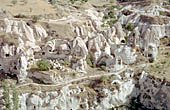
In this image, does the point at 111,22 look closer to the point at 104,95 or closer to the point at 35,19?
the point at 35,19

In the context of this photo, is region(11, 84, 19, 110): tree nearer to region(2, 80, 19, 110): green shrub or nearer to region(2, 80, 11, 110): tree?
region(2, 80, 19, 110): green shrub

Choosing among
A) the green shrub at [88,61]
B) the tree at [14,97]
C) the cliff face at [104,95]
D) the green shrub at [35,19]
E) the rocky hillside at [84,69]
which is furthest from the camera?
the green shrub at [35,19]

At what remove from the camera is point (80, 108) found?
116ft

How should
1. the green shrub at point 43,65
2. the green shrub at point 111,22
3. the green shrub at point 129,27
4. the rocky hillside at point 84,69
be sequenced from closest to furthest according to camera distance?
the rocky hillside at point 84,69 → the green shrub at point 43,65 → the green shrub at point 129,27 → the green shrub at point 111,22

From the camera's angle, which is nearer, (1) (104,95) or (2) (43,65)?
(1) (104,95)

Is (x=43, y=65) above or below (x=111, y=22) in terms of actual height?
below

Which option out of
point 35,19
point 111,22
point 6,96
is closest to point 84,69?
point 6,96

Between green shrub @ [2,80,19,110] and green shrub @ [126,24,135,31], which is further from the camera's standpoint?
green shrub @ [126,24,135,31]

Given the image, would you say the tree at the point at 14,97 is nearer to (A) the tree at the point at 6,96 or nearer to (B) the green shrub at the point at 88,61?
(A) the tree at the point at 6,96

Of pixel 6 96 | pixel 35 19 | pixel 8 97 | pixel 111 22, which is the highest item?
pixel 35 19

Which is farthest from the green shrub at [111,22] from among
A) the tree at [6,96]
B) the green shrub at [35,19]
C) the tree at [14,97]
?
the tree at [6,96]

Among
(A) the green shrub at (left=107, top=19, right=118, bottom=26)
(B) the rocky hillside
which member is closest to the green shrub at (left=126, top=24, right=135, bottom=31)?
(A) the green shrub at (left=107, top=19, right=118, bottom=26)

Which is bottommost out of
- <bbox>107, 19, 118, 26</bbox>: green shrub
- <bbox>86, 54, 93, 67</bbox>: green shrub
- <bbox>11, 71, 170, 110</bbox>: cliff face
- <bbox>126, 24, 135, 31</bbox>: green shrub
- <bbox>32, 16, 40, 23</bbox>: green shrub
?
<bbox>11, 71, 170, 110</bbox>: cliff face

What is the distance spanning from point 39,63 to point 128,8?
42.1m
